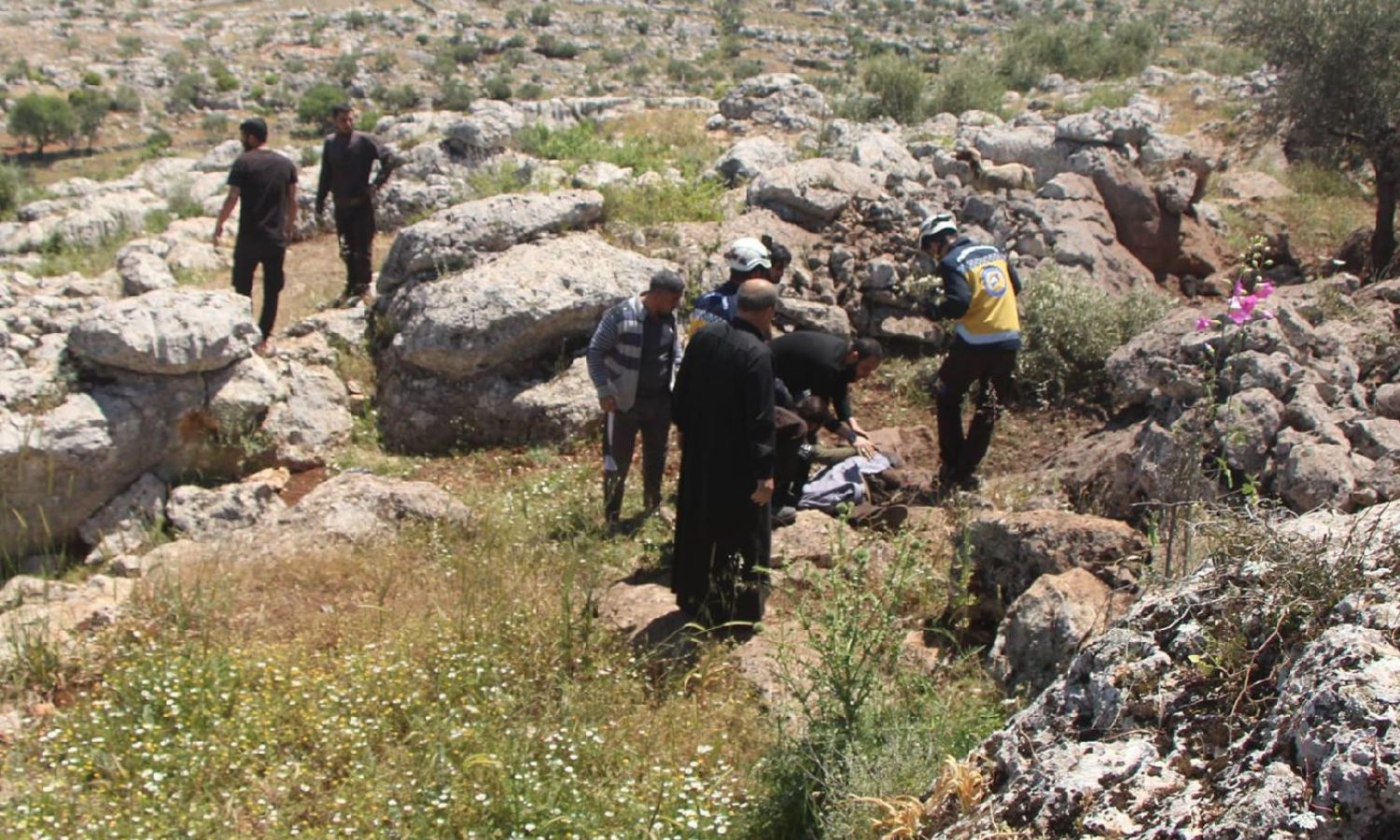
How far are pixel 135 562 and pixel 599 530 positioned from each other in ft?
8.49

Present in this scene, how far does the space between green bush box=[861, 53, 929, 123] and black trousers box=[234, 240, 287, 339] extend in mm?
A: 10959

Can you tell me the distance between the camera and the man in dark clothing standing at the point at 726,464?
5.01 meters

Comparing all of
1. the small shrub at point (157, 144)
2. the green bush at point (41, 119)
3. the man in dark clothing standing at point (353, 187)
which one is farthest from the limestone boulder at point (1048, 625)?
the green bush at point (41, 119)

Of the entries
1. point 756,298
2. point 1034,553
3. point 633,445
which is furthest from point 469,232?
point 1034,553

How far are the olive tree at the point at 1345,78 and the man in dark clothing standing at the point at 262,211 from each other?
9.46 metres

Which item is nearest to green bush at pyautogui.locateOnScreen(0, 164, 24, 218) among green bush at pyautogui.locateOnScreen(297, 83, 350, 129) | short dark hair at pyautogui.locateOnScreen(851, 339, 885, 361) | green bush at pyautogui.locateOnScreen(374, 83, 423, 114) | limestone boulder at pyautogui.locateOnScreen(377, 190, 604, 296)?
green bush at pyautogui.locateOnScreen(297, 83, 350, 129)

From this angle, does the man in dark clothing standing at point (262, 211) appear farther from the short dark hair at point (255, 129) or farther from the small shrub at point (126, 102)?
the small shrub at point (126, 102)

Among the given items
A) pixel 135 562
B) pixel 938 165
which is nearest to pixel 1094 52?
pixel 938 165

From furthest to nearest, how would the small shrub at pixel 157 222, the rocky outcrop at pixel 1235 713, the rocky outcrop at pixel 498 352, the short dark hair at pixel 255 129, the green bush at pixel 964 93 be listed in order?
the green bush at pixel 964 93, the small shrub at pixel 157 222, the short dark hair at pixel 255 129, the rocky outcrop at pixel 498 352, the rocky outcrop at pixel 1235 713

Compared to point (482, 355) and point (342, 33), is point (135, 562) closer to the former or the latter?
point (482, 355)

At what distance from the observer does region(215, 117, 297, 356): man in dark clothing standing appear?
8438 millimetres

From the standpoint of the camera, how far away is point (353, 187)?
9.54 m

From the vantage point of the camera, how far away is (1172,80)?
22.4 metres

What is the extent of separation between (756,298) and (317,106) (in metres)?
26.2
